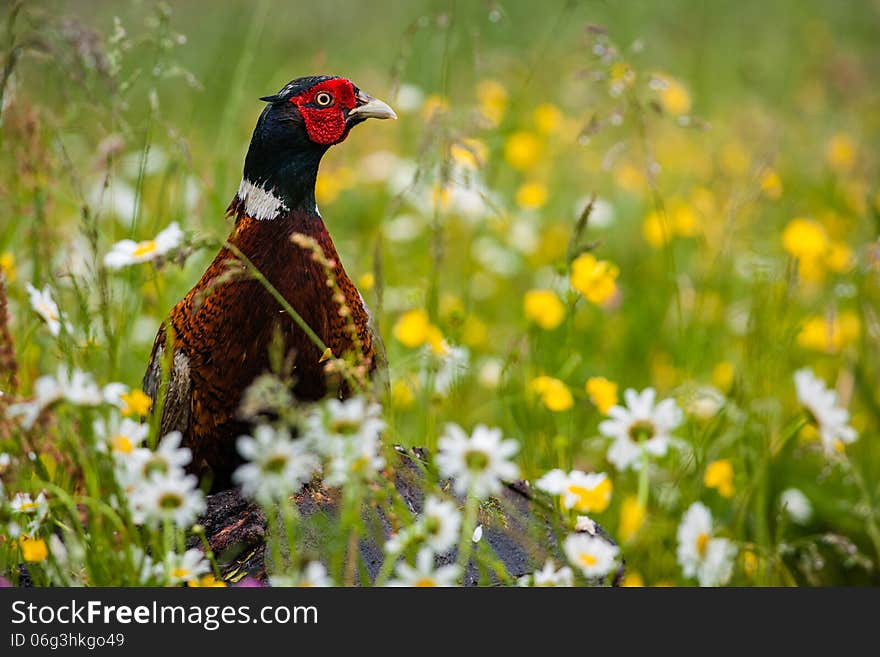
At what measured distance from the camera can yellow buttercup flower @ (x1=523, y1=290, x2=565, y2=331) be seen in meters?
3.35

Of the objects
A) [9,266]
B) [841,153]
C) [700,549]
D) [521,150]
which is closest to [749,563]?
[700,549]

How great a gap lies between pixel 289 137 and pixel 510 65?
427 centimetres

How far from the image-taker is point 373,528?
2354mm

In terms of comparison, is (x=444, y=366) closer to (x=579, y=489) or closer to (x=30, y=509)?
(x=579, y=489)

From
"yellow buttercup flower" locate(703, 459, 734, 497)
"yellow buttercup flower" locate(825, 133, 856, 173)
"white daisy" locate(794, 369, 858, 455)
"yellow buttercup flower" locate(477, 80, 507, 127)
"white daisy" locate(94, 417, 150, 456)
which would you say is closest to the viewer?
"white daisy" locate(94, 417, 150, 456)

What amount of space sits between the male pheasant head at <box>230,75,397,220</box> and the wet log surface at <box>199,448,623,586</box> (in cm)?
64

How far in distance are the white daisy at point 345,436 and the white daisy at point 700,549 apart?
31.7 inches

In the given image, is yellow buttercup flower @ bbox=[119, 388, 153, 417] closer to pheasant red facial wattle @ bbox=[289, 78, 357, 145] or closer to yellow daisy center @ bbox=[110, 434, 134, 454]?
yellow daisy center @ bbox=[110, 434, 134, 454]

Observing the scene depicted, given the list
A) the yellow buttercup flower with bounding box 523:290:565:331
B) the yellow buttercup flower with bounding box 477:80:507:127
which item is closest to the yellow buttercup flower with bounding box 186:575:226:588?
the yellow buttercup flower with bounding box 523:290:565:331

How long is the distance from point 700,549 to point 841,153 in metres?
3.96

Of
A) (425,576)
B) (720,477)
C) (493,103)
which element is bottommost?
(425,576)

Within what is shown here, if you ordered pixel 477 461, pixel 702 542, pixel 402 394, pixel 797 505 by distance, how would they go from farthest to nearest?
1. pixel 797 505
2. pixel 402 394
3. pixel 702 542
4. pixel 477 461

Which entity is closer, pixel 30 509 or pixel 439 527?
pixel 439 527

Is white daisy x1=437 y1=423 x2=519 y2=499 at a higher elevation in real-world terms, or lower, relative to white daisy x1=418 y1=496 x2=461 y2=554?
higher
